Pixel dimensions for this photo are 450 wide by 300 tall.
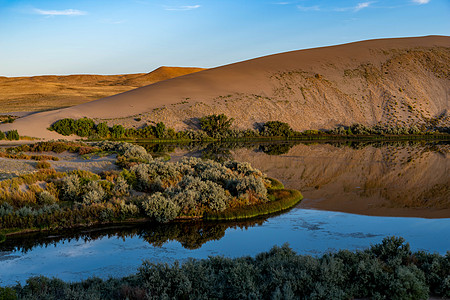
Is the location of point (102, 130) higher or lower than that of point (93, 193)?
lower

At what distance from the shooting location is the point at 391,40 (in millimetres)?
97000

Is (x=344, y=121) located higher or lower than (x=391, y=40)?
lower

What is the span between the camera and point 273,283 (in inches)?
292

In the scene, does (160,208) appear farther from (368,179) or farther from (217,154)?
(217,154)

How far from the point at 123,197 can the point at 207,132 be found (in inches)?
1653

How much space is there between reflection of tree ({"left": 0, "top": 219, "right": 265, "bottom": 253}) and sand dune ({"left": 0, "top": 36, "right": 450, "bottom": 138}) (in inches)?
1692

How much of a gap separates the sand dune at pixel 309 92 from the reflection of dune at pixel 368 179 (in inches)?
1255

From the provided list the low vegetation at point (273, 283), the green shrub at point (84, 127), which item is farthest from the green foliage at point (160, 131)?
the low vegetation at point (273, 283)

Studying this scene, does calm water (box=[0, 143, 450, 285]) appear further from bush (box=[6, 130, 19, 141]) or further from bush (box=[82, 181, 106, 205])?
bush (box=[6, 130, 19, 141])

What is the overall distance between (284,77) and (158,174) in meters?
67.7

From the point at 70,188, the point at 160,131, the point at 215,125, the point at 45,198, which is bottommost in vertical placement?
the point at 160,131

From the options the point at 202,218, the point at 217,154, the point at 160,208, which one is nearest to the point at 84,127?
the point at 217,154

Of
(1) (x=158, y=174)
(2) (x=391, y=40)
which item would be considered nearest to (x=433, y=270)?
(1) (x=158, y=174)

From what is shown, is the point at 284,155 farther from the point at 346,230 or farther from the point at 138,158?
the point at 346,230
